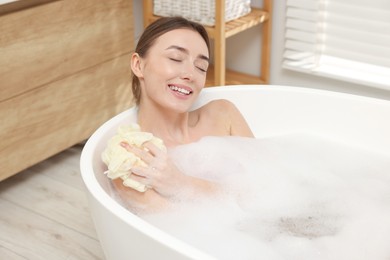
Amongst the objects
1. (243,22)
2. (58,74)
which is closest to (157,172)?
(58,74)

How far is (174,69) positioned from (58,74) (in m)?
0.73

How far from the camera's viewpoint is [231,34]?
103 inches

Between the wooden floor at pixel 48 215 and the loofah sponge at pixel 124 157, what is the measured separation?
Result: 1.62 ft

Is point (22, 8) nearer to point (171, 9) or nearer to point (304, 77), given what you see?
point (171, 9)

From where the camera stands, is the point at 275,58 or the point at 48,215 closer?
the point at 48,215

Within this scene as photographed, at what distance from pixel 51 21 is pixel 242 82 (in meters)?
1.07

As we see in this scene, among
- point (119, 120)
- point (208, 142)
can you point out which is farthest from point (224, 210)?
point (119, 120)

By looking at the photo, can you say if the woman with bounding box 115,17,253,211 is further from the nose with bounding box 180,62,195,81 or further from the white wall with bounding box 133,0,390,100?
the white wall with bounding box 133,0,390,100

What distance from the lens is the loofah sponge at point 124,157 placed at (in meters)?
1.55

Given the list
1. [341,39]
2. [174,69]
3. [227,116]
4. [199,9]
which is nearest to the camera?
[174,69]

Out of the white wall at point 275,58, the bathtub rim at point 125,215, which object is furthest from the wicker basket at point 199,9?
the bathtub rim at point 125,215

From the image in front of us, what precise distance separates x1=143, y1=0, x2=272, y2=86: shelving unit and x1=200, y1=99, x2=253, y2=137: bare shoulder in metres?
0.60

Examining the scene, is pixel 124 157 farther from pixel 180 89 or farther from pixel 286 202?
pixel 286 202

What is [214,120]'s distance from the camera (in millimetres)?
1967
